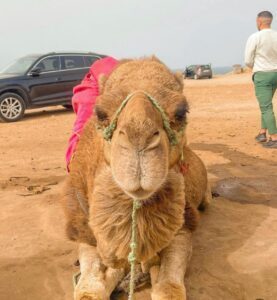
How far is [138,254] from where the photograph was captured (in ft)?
9.70

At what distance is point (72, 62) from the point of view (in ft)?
53.1

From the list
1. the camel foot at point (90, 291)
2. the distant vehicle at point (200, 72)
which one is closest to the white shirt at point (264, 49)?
the camel foot at point (90, 291)

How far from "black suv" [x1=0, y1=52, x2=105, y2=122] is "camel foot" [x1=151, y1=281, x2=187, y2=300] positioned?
11.7 metres

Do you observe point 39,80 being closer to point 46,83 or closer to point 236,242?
point 46,83

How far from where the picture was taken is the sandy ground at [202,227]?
11.8 feet

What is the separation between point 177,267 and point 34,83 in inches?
488

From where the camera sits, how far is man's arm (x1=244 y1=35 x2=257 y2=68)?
918cm

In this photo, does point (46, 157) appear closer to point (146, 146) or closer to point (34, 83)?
point (146, 146)

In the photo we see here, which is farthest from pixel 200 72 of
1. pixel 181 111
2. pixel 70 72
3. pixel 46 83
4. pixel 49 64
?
pixel 181 111

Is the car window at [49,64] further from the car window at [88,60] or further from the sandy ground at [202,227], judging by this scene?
the sandy ground at [202,227]

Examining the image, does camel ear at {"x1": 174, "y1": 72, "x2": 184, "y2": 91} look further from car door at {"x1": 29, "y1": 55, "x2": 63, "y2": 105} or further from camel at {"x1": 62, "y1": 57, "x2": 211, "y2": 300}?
car door at {"x1": 29, "y1": 55, "x2": 63, "y2": 105}

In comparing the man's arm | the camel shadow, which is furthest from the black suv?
the camel shadow

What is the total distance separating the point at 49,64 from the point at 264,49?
8.29m

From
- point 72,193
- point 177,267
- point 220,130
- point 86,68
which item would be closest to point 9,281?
point 72,193
